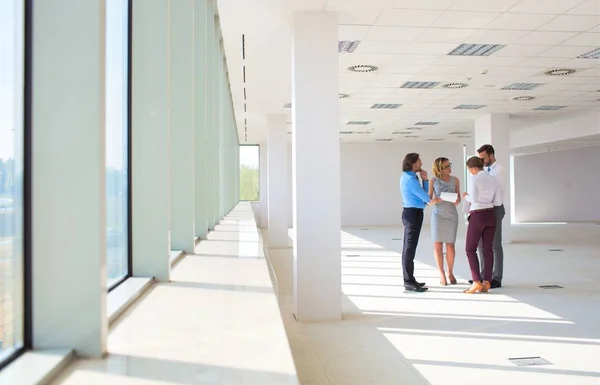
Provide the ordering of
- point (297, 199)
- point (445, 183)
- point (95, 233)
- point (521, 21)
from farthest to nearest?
point (445, 183) → point (521, 21) → point (297, 199) → point (95, 233)

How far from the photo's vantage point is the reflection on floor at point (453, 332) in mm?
3566

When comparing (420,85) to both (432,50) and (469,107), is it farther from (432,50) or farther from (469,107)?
(469,107)

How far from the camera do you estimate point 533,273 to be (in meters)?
7.93

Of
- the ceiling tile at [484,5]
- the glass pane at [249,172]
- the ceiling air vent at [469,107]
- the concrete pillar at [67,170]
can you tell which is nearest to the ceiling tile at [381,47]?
the ceiling tile at [484,5]

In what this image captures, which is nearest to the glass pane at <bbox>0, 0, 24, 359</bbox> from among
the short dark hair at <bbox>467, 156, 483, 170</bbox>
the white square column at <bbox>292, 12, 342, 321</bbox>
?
the white square column at <bbox>292, 12, 342, 321</bbox>

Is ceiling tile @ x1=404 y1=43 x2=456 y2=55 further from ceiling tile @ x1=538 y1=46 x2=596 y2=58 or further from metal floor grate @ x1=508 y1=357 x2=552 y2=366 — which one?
metal floor grate @ x1=508 y1=357 x2=552 y2=366

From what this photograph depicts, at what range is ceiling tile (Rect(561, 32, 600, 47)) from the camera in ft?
21.9

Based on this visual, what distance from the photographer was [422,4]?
214 inches

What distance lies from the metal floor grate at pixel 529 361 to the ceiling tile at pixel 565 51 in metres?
4.96

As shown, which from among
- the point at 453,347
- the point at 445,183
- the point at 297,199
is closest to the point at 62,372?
the point at 453,347

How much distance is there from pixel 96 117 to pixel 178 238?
109 inches

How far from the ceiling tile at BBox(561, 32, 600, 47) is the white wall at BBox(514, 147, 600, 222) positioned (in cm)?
1627

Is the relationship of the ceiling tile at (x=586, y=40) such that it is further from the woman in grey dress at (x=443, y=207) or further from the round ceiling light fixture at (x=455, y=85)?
the round ceiling light fixture at (x=455, y=85)

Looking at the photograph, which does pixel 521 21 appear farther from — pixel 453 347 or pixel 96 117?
pixel 96 117
